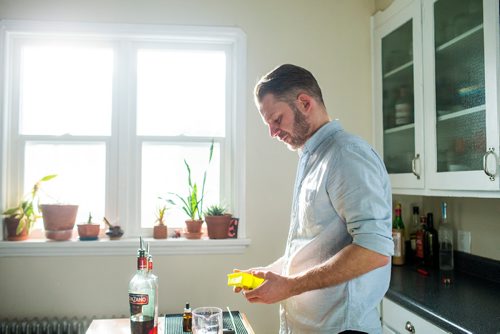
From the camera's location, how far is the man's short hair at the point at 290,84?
143 centimetres

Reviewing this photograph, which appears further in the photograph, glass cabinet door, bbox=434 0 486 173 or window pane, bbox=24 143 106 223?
window pane, bbox=24 143 106 223

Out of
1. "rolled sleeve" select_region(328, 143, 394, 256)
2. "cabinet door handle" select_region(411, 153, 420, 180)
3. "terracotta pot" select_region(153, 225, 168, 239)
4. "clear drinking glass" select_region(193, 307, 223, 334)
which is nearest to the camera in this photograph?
"rolled sleeve" select_region(328, 143, 394, 256)

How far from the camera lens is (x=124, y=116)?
2.63 metres

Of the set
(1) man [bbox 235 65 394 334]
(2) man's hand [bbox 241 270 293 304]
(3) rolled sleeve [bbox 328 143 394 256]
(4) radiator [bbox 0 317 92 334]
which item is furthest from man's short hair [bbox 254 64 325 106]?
(4) radiator [bbox 0 317 92 334]

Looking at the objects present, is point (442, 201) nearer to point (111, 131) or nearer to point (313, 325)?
point (313, 325)

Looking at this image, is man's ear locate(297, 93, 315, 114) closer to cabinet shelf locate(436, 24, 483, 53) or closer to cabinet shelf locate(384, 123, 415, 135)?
cabinet shelf locate(436, 24, 483, 53)

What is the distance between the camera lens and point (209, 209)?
2.60 m

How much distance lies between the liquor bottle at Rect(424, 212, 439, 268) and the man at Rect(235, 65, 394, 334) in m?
1.28

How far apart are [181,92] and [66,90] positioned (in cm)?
74

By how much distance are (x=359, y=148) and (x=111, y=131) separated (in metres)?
1.84

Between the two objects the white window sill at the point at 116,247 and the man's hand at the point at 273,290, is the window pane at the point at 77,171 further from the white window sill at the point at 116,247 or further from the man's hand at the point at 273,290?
the man's hand at the point at 273,290

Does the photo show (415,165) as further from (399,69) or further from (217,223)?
(217,223)

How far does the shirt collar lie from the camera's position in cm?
142

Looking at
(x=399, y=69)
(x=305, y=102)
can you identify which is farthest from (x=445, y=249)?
(x=305, y=102)
